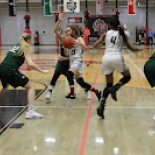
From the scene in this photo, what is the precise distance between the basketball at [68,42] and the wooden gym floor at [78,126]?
1263 mm

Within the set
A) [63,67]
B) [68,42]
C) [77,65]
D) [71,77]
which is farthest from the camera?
[63,67]

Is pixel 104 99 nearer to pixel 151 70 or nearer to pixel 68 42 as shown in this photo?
pixel 151 70

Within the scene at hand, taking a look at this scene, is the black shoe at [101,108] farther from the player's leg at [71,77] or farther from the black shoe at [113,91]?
the player's leg at [71,77]

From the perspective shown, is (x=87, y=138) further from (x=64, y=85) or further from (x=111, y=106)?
(x=64, y=85)

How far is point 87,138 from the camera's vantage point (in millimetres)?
5113

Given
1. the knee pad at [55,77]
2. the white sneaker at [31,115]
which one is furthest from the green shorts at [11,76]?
the knee pad at [55,77]

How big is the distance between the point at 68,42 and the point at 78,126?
202 centimetres

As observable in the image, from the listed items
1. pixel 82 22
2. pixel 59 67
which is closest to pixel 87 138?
pixel 59 67

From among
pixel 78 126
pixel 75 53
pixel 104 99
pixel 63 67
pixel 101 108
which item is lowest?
pixel 78 126

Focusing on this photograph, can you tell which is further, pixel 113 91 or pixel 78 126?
pixel 113 91

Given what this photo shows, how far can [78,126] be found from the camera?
5801 millimetres

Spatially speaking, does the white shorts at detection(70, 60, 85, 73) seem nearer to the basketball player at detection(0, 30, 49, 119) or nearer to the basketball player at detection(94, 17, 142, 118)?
the basketball player at detection(0, 30, 49, 119)

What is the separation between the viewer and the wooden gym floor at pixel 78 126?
4.67 metres

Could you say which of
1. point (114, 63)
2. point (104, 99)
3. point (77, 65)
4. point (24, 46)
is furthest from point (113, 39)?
point (77, 65)
